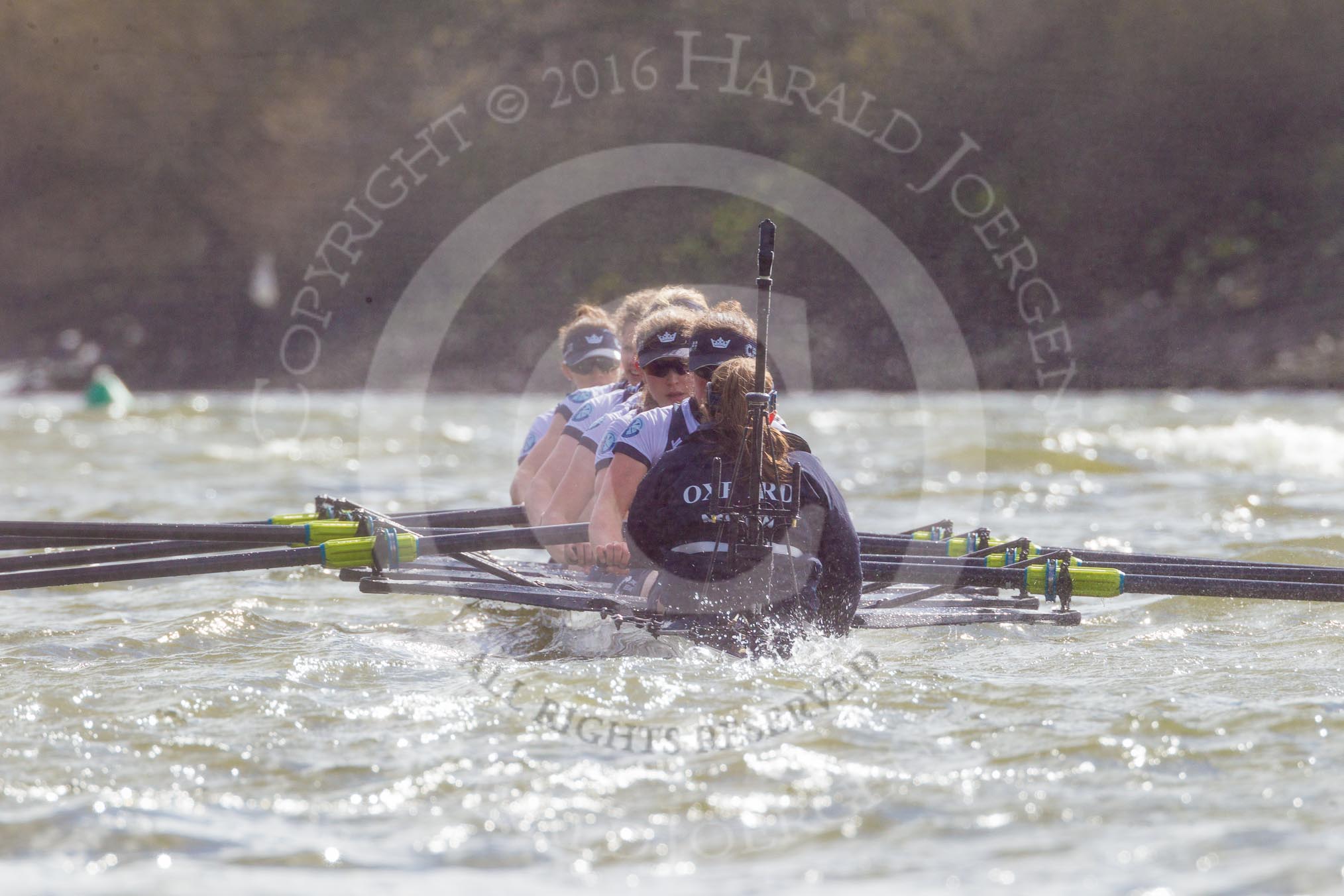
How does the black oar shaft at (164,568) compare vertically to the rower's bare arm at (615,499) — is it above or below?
below

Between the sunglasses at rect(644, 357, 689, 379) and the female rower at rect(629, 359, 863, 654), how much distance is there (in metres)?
0.66

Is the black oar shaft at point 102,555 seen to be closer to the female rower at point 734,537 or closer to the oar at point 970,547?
the female rower at point 734,537

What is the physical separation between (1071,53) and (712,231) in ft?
36.7

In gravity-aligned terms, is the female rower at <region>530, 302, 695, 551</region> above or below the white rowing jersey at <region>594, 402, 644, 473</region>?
above

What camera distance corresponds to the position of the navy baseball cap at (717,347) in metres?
5.20

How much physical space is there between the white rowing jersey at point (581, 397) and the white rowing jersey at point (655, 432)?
113 centimetres

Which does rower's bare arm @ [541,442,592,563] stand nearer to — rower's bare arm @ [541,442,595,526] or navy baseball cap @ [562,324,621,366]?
rower's bare arm @ [541,442,595,526]

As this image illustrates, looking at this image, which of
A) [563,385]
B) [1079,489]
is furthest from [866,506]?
[563,385]

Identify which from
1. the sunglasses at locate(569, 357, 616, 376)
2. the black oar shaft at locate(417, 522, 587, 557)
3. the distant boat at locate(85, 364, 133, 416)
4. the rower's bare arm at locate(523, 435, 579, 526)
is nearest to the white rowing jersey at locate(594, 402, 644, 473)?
the rower's bare arm at locate(523, 435, 579, 526)

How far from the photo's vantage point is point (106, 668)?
5418mm

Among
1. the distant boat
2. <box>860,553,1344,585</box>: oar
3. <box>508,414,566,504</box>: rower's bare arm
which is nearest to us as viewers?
<box>860,553,1344,585</box>: oar

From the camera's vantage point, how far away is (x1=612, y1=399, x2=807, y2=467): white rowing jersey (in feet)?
17.6

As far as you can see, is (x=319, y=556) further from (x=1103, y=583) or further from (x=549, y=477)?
(x=1103, y=583)

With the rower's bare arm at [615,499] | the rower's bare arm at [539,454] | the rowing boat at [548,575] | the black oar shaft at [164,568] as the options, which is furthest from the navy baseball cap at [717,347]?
the black oar shaft at [164,568]
